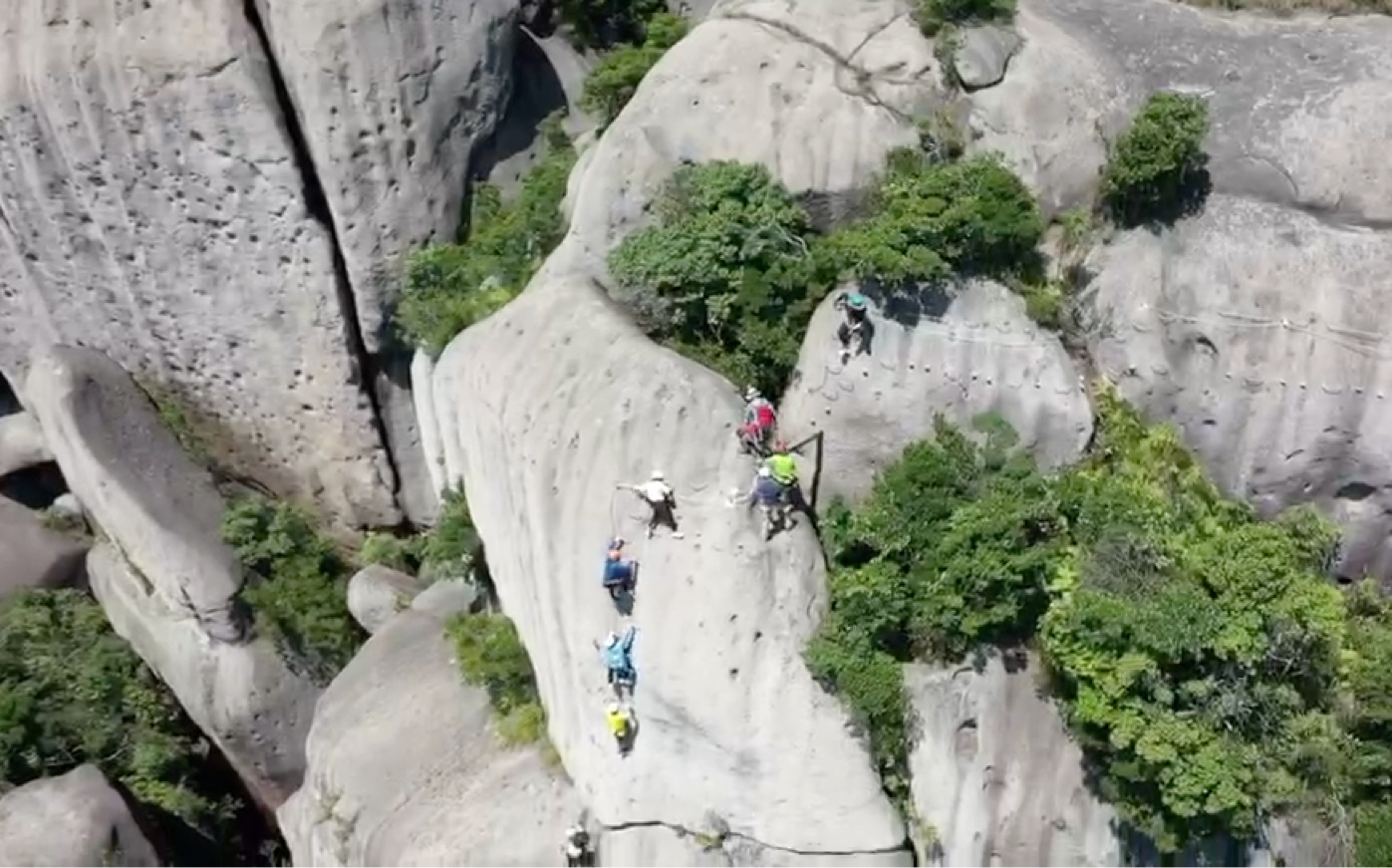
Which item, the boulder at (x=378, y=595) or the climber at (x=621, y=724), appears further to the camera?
the boulder at (x=378, y=595)

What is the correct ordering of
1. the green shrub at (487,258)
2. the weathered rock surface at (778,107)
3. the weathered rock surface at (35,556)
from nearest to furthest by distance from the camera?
the weathered rock surface at (778,107) < the green shrub at (487,258) < the weathered rock surface at (35,556)

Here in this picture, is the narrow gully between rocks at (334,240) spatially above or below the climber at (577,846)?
above

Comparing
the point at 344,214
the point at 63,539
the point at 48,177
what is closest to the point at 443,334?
the point at 344,214

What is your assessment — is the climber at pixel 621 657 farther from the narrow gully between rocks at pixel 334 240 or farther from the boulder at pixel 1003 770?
the narrow gully between rocks at pixel 334 240

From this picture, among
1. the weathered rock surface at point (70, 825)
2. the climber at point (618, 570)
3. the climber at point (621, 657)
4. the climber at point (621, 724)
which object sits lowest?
the weathered rock surface at point (70, 825)

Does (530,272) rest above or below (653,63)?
below

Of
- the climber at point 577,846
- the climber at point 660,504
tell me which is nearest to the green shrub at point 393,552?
the climber at point 577,846

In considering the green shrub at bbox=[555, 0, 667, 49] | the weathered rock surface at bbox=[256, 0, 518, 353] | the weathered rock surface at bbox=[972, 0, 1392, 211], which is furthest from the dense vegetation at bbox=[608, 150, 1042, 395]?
the green shrub at bbox=[555, 0, 667, 49]

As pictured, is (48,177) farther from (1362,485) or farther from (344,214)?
(1362,485)

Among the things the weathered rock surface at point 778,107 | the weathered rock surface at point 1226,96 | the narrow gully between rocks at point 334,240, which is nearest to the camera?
the weathered rock surface at point 1226,96
